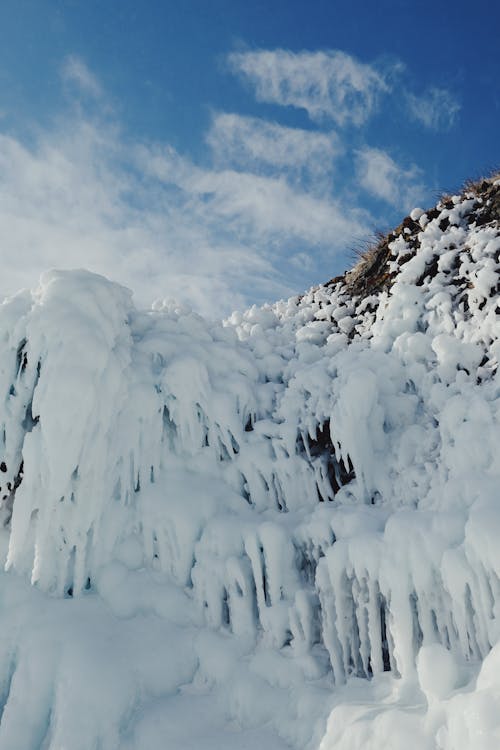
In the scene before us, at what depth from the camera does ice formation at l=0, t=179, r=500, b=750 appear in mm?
4211

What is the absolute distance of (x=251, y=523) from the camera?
562 cm

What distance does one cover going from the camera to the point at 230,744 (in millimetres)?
4395

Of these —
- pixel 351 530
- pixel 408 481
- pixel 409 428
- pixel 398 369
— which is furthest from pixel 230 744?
pixel 398 369

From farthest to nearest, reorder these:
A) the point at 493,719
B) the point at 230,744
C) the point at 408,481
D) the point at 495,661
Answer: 1. the point at 408,481
2. the point at 230,744
3. the point at 495,661
4. the point at 493,719

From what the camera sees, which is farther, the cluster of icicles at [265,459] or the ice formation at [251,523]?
the cluster of icicles at [265,459]

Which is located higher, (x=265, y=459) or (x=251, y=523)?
(x=265, y=459)

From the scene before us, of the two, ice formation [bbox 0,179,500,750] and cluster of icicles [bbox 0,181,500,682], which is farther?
cluster of icicles [bbox 0,181,500,682]

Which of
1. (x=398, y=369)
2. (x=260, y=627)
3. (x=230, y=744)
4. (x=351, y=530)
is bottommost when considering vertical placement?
(x=230, y=744)

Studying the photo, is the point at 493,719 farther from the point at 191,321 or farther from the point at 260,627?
the point at 191,321

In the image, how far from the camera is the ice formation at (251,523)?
421 cm

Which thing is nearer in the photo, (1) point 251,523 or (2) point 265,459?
(1) point 251,523

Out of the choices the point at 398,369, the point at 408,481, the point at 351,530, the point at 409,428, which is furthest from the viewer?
the point at 398,369

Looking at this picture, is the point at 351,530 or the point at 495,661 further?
the point at 351,530

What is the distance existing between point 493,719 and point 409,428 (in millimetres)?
3090
